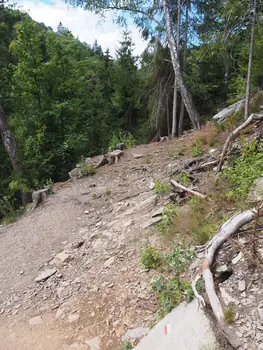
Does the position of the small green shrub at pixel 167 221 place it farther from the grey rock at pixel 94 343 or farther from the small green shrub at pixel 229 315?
the small green shrub at pixel 229 315

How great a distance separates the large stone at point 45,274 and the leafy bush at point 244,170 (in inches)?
119

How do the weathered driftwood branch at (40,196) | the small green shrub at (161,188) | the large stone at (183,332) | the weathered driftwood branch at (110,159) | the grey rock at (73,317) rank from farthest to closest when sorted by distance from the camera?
the weathered driftwood branch at (110,159) → the weathered driftwood branch at (40,196) → the small green shrub at (161,188) → the grey rock at (73,317) → the large stone at (183,332)

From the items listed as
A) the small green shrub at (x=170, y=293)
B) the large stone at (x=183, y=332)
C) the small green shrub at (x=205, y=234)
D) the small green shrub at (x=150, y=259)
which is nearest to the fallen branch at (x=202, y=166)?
the small green shrub at (x=205, y=234)

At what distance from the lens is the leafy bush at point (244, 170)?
3.37 metres

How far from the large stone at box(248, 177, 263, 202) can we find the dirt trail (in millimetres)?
1394

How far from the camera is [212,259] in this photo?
84.0 inches

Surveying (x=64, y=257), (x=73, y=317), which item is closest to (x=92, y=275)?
(x=73, y=317)

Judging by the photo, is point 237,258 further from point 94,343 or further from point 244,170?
point 244,170

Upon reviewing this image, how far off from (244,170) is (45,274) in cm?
358

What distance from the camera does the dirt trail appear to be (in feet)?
9.54

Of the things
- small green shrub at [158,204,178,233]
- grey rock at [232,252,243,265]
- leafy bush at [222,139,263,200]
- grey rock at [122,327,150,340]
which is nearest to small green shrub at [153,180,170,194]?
small green shrub at [158,204,178,233]

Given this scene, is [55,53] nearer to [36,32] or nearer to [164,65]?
[36,32]

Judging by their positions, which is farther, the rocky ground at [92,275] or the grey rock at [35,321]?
the grey rock at [35,321]

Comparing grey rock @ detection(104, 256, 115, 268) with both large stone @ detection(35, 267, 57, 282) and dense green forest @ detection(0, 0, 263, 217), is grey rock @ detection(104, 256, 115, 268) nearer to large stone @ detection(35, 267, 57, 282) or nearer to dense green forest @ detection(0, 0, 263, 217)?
large stone @ detection(35, 267, 57, 282)
